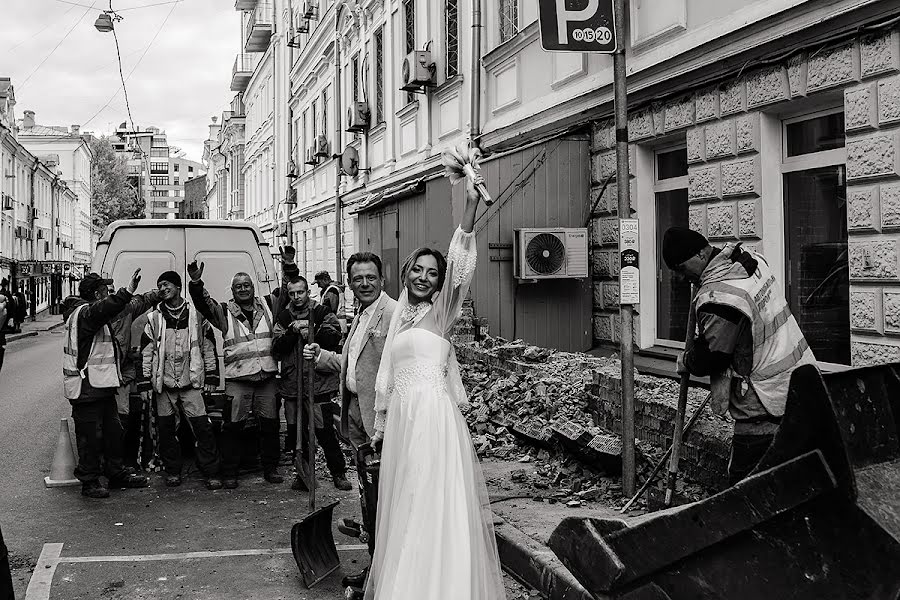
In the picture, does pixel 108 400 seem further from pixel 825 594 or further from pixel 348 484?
pixel 825 594

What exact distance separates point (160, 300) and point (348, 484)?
2.30 metres

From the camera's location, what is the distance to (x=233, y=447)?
8266 millimetres

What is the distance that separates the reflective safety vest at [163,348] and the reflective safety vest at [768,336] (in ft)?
16.8

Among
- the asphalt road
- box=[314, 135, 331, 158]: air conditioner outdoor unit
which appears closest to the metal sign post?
the asphalt road

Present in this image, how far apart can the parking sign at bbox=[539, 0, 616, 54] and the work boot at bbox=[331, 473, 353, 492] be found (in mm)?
3950

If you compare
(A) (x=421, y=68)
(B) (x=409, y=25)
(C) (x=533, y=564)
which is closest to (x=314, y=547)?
(C) (x=533, y=564)

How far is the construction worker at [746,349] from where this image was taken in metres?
4.59

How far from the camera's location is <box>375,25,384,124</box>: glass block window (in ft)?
68.8

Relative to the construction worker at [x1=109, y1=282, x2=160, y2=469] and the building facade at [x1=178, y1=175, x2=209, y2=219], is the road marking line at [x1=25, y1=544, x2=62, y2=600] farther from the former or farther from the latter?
the building facade at [x1=178, y1=175, x2=209, y2=219]

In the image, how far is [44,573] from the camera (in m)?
5.61

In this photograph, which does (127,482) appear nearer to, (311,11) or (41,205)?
(311,11)

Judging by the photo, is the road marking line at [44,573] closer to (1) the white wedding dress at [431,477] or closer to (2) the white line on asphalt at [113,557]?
(2) the white line on asphalt at [113,557]

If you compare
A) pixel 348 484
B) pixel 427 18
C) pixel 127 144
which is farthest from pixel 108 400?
pixel 127 144

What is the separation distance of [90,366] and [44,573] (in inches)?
94.1
